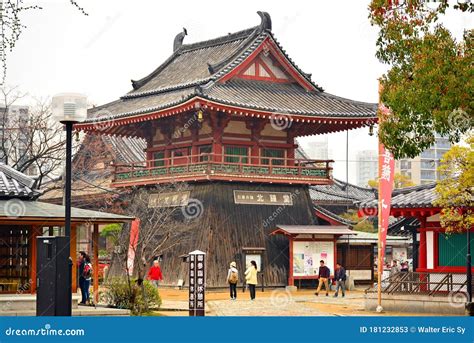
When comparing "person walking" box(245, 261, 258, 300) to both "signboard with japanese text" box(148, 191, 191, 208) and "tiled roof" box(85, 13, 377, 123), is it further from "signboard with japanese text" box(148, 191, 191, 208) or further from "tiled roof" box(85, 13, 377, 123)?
"tiled roof" box(85, 13, 377, 123)

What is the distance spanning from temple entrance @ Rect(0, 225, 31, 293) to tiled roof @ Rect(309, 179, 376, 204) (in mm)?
35457

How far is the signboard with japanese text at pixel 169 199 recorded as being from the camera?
147 feet

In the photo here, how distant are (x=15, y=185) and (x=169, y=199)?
16.9 metres

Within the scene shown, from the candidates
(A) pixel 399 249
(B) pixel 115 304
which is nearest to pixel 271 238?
(B) pixel 115 304

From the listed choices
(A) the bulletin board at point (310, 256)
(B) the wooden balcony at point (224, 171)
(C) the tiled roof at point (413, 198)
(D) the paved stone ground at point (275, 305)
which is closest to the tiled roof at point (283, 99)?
(B) the wooden balcony at point (224, 171)

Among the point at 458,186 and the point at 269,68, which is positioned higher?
the point at 269,68

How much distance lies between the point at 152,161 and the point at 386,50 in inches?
1127

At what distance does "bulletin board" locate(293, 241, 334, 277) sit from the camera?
4332 centimetres

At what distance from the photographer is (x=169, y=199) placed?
45.8m

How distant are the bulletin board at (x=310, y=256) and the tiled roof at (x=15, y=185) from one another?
54.1ft

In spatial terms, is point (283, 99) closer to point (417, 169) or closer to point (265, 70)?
point (265, 70)

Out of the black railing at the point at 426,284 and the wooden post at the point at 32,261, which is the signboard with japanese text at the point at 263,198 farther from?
the wooden post at the point at 32,261

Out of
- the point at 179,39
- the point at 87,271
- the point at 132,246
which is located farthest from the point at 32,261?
the point at 179,39

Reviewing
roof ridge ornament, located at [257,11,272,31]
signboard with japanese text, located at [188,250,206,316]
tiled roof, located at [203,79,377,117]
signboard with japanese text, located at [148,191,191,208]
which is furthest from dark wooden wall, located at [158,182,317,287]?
signboard with japanese text, located at [188,250,206,316]
